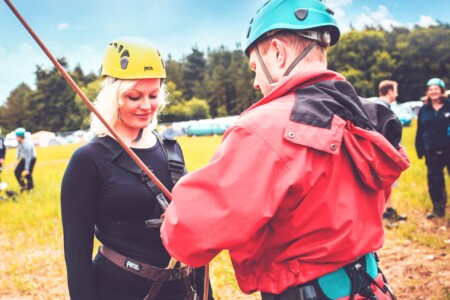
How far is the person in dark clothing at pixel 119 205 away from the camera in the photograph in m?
2.16

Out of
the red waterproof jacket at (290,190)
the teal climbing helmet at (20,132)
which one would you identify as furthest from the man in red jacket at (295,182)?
the teal climbing helmet at (20,132)

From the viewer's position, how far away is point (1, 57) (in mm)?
1967

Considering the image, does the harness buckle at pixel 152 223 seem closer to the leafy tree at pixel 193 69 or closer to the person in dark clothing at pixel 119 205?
the person in dark clothing at pixel 119 205

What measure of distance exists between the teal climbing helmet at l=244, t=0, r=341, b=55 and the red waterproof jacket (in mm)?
233

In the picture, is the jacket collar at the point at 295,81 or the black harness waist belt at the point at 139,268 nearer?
the jacket collar at the point at 295,81

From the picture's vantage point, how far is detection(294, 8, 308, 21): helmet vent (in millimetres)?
1641

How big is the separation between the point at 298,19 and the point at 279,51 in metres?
0.15

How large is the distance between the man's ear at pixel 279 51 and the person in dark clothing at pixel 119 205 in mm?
957

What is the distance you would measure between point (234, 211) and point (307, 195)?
0.29 m

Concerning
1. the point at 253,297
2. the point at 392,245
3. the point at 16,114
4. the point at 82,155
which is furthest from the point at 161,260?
the point at 16,114

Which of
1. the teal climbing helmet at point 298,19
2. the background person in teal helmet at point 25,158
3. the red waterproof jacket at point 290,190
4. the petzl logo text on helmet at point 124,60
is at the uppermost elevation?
the teal climbing helmet at point 298,19

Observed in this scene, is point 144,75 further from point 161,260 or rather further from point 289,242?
point 289,242

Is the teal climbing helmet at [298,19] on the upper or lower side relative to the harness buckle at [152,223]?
upper

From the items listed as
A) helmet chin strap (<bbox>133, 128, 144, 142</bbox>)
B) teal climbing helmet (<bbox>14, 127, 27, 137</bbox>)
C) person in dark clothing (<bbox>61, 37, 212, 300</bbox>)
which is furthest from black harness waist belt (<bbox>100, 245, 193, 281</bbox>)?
teal climbing helmet (<bbox>14, 127, 27, 137</bbox>)
